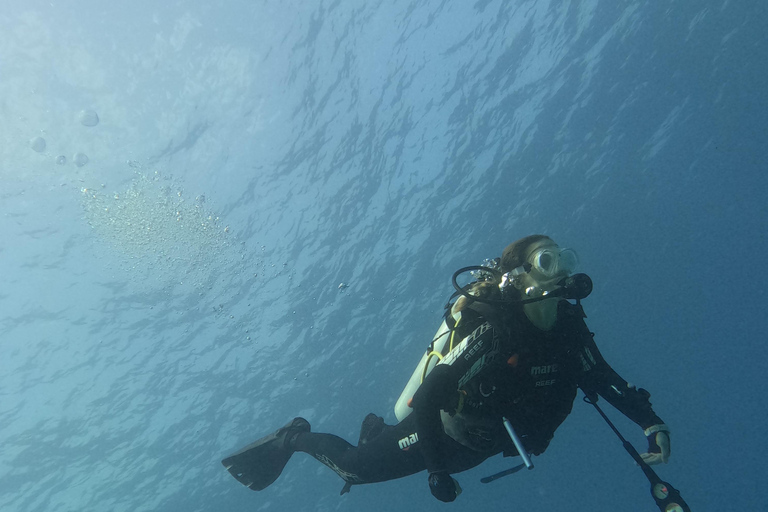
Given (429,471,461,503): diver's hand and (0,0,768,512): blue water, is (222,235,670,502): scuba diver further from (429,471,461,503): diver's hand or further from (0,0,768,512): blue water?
(0,0,768,512): blue water

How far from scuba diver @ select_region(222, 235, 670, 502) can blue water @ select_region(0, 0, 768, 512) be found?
11.3m

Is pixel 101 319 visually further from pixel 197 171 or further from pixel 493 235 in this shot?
pixel 493 235

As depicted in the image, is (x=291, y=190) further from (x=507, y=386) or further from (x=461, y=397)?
(x=507, y=386)

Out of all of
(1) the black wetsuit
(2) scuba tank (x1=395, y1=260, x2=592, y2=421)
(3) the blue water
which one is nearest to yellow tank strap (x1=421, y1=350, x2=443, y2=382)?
(2) scuba tank (x1=395, y1=260, x2=592, y2=421)

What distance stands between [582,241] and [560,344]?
24.6 meters

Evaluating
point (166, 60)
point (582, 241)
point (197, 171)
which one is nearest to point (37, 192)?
point (197, 171)

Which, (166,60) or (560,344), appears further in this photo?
(166,60)

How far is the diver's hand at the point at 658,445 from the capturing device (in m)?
3.67

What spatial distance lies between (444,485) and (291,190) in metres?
13.1

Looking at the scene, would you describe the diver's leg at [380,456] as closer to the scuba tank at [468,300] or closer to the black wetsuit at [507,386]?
the scuba tank at [468,300]

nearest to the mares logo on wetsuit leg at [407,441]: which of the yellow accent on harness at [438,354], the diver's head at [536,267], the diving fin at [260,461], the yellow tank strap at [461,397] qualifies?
the yellow accent on harness at [438,354]

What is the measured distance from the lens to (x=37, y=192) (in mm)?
11641

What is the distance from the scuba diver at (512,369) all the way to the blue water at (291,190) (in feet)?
37.1

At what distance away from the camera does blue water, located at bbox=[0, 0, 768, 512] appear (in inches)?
457
